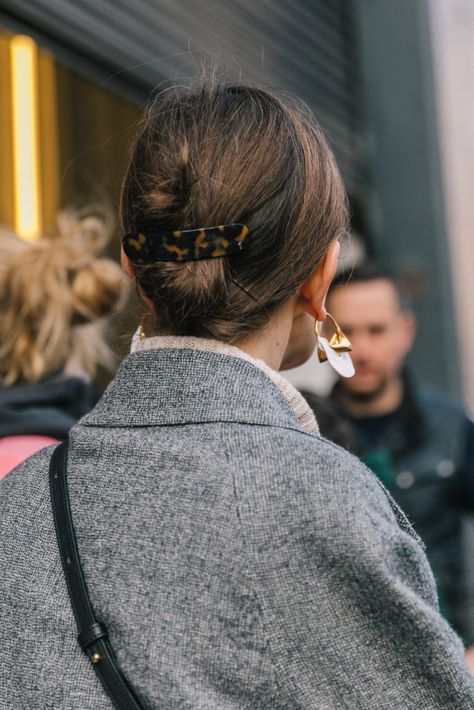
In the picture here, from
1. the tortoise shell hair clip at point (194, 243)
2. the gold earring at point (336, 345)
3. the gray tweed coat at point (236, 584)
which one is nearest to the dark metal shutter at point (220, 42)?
the gold earring at point (336, 345)

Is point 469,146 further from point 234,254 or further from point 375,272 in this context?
point 234,254

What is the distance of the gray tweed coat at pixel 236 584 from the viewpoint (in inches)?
40.7

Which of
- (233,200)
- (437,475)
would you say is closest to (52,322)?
(233,200)

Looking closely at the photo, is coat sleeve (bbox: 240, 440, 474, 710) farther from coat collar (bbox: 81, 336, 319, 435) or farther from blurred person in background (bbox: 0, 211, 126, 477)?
blurred person in background (bbox: 0, 211, 126, 477)

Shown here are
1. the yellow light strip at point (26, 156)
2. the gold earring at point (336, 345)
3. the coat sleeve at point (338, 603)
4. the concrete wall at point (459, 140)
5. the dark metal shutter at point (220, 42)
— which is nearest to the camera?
the coat sleeve at point (338, 603)

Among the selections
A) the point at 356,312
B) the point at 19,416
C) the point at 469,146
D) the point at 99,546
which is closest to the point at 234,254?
the point at 99,546

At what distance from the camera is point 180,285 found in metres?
1.15

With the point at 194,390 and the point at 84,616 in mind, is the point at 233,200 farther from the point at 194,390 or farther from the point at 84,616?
the point at 84,616

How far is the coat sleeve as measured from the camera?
1031mm

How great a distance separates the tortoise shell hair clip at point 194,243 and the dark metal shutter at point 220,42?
1050 millimetres

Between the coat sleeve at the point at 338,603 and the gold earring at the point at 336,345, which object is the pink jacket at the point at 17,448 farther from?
the coat sleeve at the point at 338,603

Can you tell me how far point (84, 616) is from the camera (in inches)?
42.9

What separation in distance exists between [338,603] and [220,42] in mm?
3555

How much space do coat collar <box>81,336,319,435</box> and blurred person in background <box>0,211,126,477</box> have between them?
86cm
